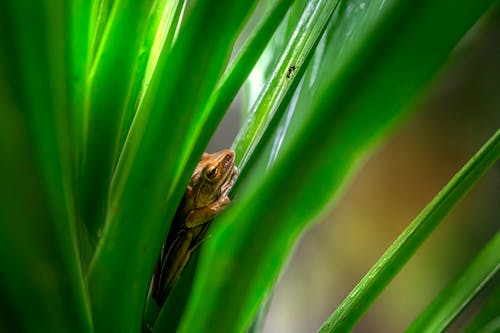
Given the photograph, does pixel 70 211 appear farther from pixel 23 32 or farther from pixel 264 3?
pixel 264 3

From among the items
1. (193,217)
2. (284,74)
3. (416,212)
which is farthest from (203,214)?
(416,212)

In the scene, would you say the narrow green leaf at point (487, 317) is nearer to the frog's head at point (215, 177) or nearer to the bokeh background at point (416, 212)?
the frog's head at point (215, 177)

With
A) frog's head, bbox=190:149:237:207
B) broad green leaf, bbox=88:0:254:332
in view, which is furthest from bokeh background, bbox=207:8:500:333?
broad green leaf, bbox=88:0:254:332

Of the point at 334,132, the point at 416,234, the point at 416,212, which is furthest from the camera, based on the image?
the point at 416,212

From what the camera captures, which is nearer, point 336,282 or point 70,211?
point 70,211

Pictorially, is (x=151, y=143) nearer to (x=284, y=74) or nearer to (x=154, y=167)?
(x=154, y=167)

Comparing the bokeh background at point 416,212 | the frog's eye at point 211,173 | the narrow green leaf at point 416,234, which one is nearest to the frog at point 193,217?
the frog's eye at point 211,173

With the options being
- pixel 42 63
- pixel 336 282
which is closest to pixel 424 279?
pixel 336 282
